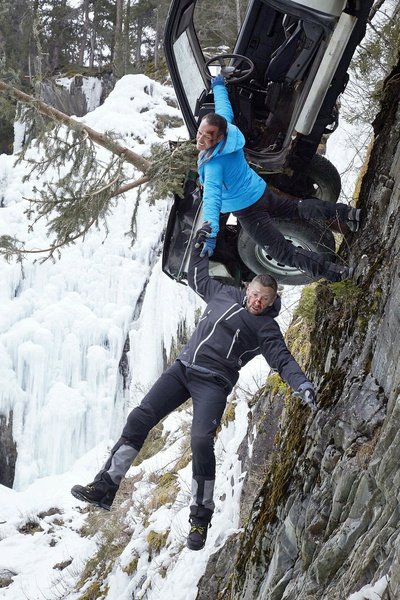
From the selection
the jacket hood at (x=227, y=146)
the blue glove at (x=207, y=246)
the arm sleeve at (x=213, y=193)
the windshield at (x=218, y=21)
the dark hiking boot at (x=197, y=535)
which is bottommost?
the dark hiking boot at (x=197, y=535)

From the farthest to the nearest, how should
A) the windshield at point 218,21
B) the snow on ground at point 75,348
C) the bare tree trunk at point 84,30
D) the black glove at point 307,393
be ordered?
the bare tree trunk at point 84,30 < the windshield at point 218,21 < the snow on ground at point 75,348 < the black glove at point 307,393

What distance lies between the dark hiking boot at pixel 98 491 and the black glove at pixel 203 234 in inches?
62.8

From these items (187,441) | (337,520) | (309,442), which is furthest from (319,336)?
(187,441)

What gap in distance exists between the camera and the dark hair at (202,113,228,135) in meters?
4.39

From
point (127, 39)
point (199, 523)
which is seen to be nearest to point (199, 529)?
point (199, 523)

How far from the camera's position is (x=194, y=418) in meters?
4.46

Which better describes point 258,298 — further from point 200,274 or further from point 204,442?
point 204,442

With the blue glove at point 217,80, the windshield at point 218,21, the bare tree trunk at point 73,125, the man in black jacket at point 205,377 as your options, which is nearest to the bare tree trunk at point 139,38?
the windshield at point 218,21

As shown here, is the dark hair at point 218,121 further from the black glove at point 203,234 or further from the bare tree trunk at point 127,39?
the bare tree trunk at point 127,39

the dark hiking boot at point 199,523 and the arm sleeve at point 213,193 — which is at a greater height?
the arm sleeve at point 213,193

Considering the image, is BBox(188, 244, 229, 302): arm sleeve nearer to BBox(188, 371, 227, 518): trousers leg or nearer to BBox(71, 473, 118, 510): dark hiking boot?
BBox(188, 371, 227, 518): trousers leg

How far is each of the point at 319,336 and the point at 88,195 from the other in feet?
8.83

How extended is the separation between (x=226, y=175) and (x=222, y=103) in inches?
19.5

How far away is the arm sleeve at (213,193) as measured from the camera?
174 inches
